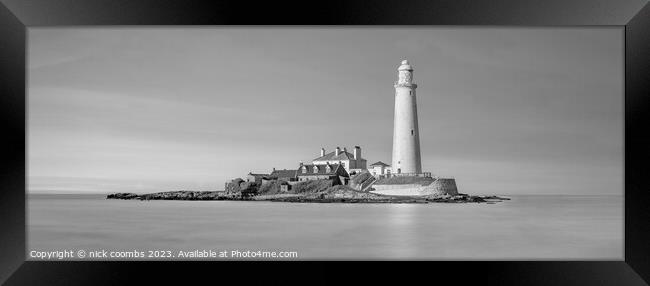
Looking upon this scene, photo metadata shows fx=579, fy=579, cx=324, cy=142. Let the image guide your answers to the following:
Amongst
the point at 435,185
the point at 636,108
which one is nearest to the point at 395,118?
the point at 435,185

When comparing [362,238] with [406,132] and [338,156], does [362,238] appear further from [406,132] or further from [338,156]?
[338,156]

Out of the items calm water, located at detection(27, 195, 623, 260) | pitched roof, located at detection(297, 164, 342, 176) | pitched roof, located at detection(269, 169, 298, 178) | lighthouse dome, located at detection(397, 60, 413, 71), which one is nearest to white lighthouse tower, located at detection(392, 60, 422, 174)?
lighthouse dome, located at detection(397, 60, 413, 71)

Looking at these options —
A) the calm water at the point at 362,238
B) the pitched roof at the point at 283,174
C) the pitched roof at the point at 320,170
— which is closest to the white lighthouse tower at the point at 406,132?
the pitched roof at the point at 320,170

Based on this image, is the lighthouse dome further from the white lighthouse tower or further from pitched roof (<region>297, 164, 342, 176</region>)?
pitched roof (<region>297, 164, 342, 176</region>)

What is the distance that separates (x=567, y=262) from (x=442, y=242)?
2.27m

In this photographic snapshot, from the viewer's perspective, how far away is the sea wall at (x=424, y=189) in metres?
14.0

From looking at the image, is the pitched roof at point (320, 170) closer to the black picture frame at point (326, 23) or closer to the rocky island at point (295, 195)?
the rocky island at point (295, 195)

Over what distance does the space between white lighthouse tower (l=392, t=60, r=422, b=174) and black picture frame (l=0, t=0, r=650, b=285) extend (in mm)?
11632

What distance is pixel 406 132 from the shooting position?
14.9 meters

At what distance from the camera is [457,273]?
3207 mm

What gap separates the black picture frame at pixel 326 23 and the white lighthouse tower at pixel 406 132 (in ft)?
38.2

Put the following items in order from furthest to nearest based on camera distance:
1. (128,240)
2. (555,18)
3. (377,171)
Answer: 1. (377,171)
2. (128,240)
3. (555,18)

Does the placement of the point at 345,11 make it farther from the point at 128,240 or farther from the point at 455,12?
the point at 128,240

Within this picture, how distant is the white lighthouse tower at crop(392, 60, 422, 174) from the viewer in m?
14.8
